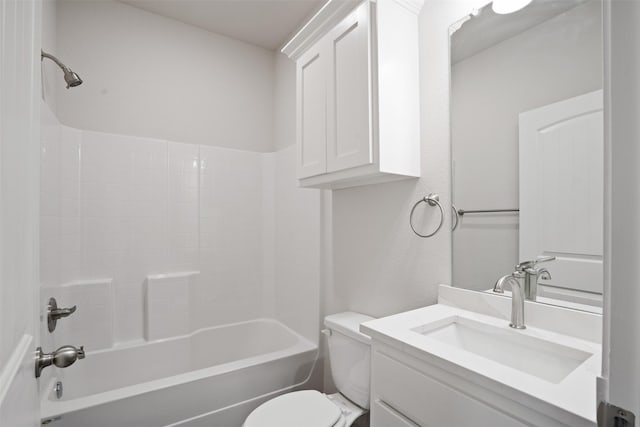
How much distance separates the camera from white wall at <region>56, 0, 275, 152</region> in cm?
213

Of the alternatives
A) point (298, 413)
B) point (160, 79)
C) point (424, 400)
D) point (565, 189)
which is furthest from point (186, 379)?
point (160, 79)

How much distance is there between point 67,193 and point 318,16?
1831mm

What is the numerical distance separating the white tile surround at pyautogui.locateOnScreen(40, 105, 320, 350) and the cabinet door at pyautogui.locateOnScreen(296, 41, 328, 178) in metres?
0.51

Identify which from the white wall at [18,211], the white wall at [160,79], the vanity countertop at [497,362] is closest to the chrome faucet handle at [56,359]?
the white wall at [18,211]

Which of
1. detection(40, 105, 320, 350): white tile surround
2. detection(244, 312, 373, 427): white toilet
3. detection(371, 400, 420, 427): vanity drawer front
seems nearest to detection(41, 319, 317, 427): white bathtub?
detection(40, 105, 320, 350): white tile surround

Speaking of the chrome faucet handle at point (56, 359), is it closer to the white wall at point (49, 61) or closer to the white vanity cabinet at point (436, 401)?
the white vanity cabinet at point (436, 401)

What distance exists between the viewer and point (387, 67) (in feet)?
4.48

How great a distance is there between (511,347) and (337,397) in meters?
0.89

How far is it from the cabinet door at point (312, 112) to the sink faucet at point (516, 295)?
0.89 meters

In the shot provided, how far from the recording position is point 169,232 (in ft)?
7.76

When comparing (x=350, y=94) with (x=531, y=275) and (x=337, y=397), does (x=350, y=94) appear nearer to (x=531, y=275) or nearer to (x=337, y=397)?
(x=531, y=275)

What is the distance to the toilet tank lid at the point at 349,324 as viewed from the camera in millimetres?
1506

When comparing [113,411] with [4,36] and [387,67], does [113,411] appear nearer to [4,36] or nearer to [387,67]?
[4,36]

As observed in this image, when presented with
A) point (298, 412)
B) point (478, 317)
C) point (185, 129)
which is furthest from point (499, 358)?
point (185, 129)
